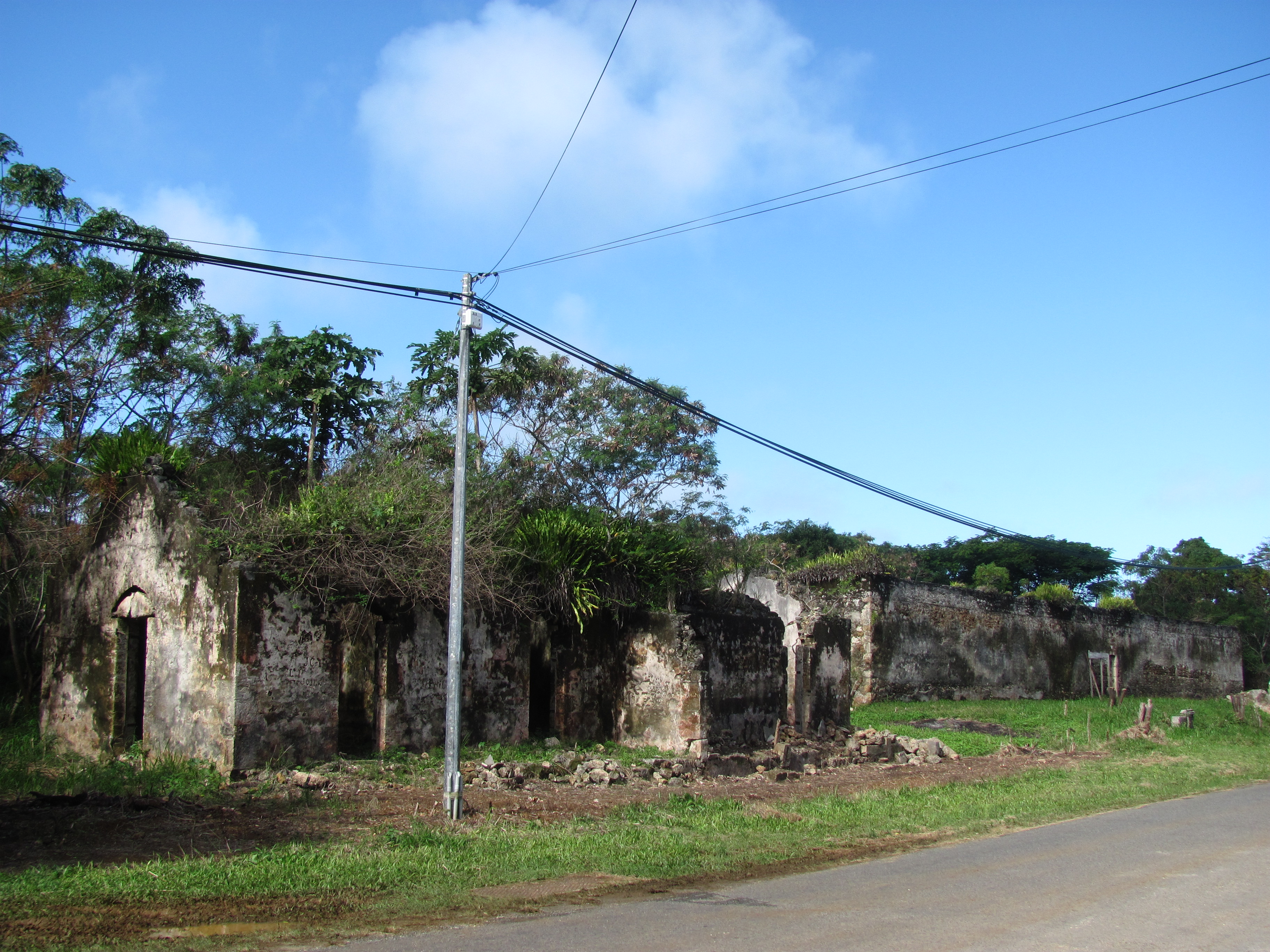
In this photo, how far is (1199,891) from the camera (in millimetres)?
7266

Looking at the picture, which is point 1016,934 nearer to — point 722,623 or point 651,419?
point 722,623

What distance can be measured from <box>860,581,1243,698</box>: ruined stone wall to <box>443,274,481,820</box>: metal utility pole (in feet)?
61.1

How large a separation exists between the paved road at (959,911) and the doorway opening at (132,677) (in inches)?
345

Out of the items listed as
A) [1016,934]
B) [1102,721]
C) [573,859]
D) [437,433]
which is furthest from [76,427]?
[1102,721]

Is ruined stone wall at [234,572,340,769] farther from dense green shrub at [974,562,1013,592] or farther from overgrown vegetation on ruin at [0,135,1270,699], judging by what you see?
dense green shrub at [974,562,1013,592]

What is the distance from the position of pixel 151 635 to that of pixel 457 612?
4.99m

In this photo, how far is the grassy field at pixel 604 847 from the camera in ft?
21.8

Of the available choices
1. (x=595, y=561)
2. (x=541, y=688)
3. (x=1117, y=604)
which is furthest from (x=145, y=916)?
(x=1117, y=604)

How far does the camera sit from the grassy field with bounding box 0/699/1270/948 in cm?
665

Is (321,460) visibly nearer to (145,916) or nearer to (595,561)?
(595,561)

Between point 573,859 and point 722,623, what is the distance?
806 cm

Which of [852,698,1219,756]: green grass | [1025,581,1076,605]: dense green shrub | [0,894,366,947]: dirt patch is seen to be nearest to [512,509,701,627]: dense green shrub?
[852,698,1219,756]: green grass

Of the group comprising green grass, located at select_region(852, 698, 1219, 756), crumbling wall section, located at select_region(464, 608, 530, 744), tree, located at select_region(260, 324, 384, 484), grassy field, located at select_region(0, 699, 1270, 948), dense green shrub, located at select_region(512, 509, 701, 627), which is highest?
tree, located at select_region(260, 324, 384, 484)

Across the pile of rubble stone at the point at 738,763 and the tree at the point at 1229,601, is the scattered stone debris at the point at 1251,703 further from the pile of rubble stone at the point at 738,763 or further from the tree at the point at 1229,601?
the tree at the point at 1229,601
